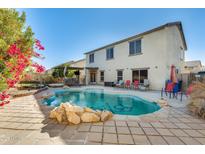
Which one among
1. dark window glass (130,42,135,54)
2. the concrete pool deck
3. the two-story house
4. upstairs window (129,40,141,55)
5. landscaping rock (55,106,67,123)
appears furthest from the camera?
dark window glass (130,42,135,54)

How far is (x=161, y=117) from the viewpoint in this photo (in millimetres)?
4316

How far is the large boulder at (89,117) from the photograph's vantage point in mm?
3773

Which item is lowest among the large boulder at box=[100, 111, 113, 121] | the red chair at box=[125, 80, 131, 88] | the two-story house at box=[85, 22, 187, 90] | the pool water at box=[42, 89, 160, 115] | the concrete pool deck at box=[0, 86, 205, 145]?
the pool water at box=[42, 89, 160, 115]

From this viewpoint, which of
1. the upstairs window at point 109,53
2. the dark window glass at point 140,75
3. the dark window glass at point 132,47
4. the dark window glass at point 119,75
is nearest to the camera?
the dark window glass at point 140,75

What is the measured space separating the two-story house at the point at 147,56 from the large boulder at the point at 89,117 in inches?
373

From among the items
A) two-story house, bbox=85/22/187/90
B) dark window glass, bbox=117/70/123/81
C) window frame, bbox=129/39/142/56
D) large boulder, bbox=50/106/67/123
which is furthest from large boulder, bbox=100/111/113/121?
dark window glass, bbox=117/70/123/81

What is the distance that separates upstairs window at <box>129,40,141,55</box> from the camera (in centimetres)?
1355

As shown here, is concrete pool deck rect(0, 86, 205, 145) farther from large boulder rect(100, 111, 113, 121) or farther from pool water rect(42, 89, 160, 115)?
pool water rect(42, 89, 160, 115)

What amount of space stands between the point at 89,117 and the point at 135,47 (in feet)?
39.0

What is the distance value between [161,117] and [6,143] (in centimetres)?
450

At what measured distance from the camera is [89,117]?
3.81 meters

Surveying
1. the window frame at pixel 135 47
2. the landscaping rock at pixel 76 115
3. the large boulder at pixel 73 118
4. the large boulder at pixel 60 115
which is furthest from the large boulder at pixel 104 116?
the window frame at pixel 135 47

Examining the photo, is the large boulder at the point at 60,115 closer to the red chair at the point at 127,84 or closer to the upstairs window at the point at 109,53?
the red chair at the point at 127,84
